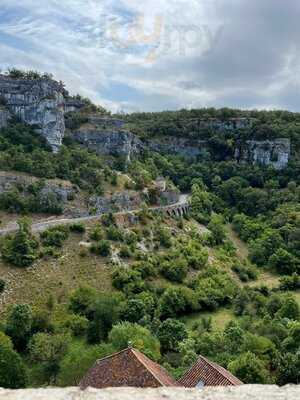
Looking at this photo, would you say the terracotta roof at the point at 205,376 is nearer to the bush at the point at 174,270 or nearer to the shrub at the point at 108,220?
the bush at the point at 174,270

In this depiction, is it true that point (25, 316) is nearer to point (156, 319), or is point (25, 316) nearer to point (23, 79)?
point (156, 319)

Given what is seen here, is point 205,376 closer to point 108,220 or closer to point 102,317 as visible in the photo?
point 102,317

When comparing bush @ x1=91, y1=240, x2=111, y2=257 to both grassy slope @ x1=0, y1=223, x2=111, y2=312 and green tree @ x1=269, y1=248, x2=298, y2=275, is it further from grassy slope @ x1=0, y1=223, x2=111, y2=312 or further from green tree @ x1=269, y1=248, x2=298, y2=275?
green tree @ x1=269, y1=248, x2=298, y2=275

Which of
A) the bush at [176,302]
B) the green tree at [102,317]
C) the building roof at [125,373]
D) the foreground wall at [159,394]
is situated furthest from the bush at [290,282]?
the foreground wall at [159,394]

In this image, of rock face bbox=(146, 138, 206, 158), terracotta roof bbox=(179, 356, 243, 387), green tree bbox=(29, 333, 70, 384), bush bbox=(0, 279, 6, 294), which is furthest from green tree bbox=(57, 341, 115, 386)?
rock face bbox=(146, 138, 206, 158)

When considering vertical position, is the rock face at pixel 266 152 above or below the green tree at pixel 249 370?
above

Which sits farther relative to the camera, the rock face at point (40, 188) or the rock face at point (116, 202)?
the rock face at point (116, 202)
